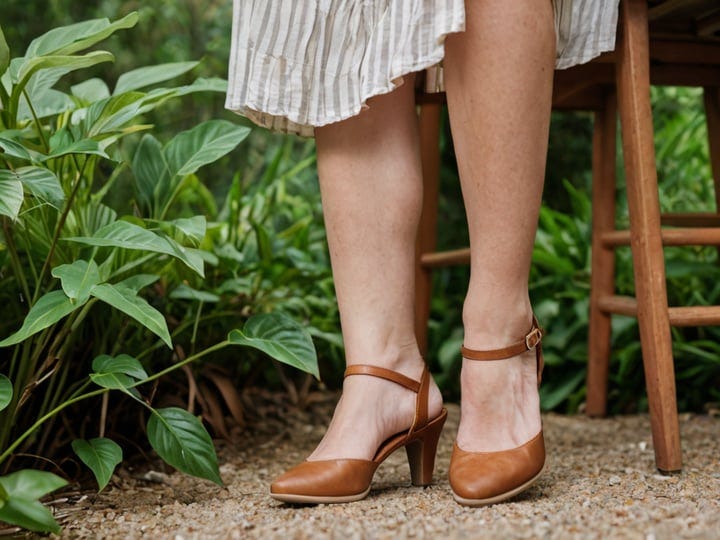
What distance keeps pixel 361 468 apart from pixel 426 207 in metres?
0.84

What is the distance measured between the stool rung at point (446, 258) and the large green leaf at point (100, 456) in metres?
0.75

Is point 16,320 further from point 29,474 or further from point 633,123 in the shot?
point 633,123

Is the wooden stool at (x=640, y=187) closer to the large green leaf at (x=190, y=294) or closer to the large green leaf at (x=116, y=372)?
the large green leaf at (x=190, y=294)

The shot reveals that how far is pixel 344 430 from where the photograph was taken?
3.07 feet

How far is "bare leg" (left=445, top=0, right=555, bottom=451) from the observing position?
2.83 ft

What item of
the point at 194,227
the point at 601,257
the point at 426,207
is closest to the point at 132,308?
the point at 194,227

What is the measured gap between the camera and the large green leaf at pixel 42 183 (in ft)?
2.90

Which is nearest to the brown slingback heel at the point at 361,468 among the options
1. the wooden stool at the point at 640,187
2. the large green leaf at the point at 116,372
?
the large green leaf at the point at 116,372

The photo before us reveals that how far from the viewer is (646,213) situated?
3.51 ft

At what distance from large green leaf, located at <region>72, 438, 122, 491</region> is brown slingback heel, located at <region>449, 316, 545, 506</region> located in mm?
397

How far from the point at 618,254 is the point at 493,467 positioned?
3.74 feet

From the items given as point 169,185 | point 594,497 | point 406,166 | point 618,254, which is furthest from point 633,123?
point 618,254

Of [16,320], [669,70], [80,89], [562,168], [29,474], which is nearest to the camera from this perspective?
[29,474]

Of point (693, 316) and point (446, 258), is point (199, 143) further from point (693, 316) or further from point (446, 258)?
point (693, 316)
